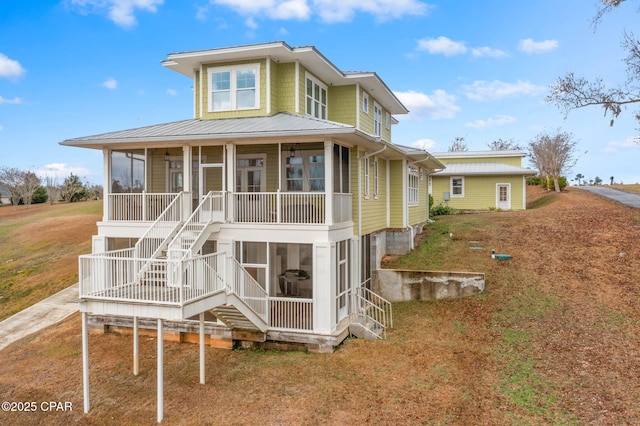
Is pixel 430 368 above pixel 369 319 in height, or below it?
below

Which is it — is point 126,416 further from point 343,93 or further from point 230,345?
point 343,93

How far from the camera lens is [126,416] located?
9.84m

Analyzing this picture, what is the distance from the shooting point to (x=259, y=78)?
1553 cm

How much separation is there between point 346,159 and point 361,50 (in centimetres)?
1388

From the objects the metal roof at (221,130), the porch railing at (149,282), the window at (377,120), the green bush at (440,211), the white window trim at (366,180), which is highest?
the window at (377,120)

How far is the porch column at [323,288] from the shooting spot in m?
12.5

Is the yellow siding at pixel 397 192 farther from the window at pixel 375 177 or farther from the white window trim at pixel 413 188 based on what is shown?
the window at pixel 375 177

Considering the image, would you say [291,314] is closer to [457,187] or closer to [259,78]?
[259,78]

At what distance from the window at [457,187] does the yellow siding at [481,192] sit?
0.23 meters

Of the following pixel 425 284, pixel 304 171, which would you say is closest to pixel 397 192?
pixel 425 284

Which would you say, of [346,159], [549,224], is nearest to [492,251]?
[549,224]

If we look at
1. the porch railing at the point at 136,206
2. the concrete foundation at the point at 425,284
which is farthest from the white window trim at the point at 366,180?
the porch railing at the point at 136,206

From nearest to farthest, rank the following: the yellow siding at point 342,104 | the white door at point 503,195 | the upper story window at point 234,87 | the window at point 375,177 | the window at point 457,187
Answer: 1. the upper story window at point 234,87
2. the window at point 375,177
3. the yellow siding at point 342,104
4. the white door at point 503,195
5. the window at point 457,187

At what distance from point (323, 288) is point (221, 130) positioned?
18.6 ft
